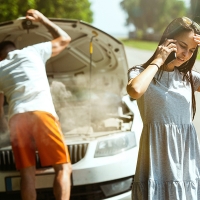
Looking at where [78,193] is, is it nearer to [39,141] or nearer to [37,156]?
[37,156]

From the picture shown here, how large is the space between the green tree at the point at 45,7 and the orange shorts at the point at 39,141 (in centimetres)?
586

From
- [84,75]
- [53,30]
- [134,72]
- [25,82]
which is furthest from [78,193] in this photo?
[84,75]

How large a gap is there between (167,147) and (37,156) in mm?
1238

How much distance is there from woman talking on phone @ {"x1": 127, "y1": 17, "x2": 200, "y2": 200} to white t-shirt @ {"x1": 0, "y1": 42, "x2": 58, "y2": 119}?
85cm

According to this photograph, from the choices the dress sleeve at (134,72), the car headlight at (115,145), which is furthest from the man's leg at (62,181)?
the dress sleeve at (134,72)

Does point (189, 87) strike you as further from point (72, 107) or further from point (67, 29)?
point (72, 107)

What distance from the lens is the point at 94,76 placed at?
4430 millimetres

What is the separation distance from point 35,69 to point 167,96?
3.34 feet

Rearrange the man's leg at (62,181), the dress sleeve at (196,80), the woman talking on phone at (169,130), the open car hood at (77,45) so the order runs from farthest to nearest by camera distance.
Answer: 1. the open car hood at (77,45)
2. the man's leg at (62,181)
3. the dress sleeve at (196,80)
4. the woman talking on phone at (169,130)

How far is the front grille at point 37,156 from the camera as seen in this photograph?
9.05 feet

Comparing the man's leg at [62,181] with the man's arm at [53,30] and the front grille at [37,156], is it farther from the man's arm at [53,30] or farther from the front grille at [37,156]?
the man's arm at [53,30]

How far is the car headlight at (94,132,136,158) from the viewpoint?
2852 millimetres

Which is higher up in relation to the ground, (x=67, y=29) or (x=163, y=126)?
(x=67, y=29)

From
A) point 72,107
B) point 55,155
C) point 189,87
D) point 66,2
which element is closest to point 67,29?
point 72,107
